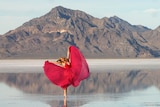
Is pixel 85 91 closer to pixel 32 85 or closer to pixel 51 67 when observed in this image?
pixel 32 85

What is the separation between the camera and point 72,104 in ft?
105

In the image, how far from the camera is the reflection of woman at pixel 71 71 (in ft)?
20.3

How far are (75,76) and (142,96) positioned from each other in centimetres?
3232

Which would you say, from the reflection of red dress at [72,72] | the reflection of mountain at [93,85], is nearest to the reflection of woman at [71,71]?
the reflection of red dress at [72,72]

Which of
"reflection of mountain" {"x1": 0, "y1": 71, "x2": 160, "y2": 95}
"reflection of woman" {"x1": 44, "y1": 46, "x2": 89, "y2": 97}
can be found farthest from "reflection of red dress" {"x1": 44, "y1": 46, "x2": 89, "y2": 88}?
"reflection of mountain" {"x1": 0, "y1": 71, "x2": 160, "y2": 95}

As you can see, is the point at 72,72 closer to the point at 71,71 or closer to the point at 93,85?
the point at 71,71

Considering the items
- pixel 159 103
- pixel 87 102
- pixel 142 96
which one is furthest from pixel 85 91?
pixel 159 103

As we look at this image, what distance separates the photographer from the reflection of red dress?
6.18 m

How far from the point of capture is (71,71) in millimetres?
6199

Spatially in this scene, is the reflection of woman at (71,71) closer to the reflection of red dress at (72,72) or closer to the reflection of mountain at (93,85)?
the reflection of red dress at (72,72)

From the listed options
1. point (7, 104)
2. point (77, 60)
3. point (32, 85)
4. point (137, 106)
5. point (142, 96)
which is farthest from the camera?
point (32, 85)

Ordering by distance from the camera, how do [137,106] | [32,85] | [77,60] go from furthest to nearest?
1. [32,85]
2. [137,106]
3. [77,60]

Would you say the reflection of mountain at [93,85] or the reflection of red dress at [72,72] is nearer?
the reflection of red dress at [72,72]

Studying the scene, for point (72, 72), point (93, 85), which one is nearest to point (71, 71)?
point (72, 72)
